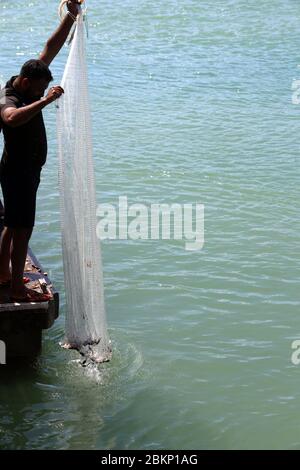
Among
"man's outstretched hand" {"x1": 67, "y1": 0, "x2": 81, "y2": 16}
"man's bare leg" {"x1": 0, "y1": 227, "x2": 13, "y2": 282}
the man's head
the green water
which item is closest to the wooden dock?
"man's bare leg" {"x1": 0, "y1": 227, "x2": 13, "y2": 282}

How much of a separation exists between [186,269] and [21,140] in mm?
2994

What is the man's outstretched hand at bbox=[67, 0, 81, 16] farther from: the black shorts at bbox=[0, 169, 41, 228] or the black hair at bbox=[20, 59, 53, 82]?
the black shorts at bbox=[0, 169, 41, 228]

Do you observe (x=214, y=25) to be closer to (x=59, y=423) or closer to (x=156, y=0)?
(x=156, y=0)

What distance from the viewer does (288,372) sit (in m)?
6.27

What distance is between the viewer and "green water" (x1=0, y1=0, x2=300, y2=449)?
5.63 metres

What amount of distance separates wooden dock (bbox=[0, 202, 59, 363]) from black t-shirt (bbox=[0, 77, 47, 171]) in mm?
836

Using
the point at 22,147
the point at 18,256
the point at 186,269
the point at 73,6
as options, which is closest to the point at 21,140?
the point at 22,147

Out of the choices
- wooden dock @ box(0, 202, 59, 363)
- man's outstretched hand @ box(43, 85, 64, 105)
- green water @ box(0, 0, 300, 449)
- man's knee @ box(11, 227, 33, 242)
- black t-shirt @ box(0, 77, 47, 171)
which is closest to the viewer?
man's outstretched hand @ box(43, 85, 64, 105)

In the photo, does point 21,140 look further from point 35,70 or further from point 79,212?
point 79,212

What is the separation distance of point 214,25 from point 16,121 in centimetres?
1277

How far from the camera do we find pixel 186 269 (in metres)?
7.82

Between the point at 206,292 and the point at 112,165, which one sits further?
the point at 112,165

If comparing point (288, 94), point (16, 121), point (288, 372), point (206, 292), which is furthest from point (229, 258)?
point (288, 94)

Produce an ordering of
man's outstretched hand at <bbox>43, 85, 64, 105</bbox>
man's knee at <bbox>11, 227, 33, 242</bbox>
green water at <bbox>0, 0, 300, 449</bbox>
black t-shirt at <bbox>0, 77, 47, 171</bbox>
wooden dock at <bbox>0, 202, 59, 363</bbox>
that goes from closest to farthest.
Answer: man's outstretched hand at <bbox>43, 85, 64, 105</bbox> → black t-shirt at <bbox>0, 77, 47, 171</bbox> → man's knee at <bbox>11, 227, 33, 242</bbox> → wooden dock at <bbox>0, 202, 59, 363</bbox> → green water at <bbox>0, 0, 300, 449</bbox>
